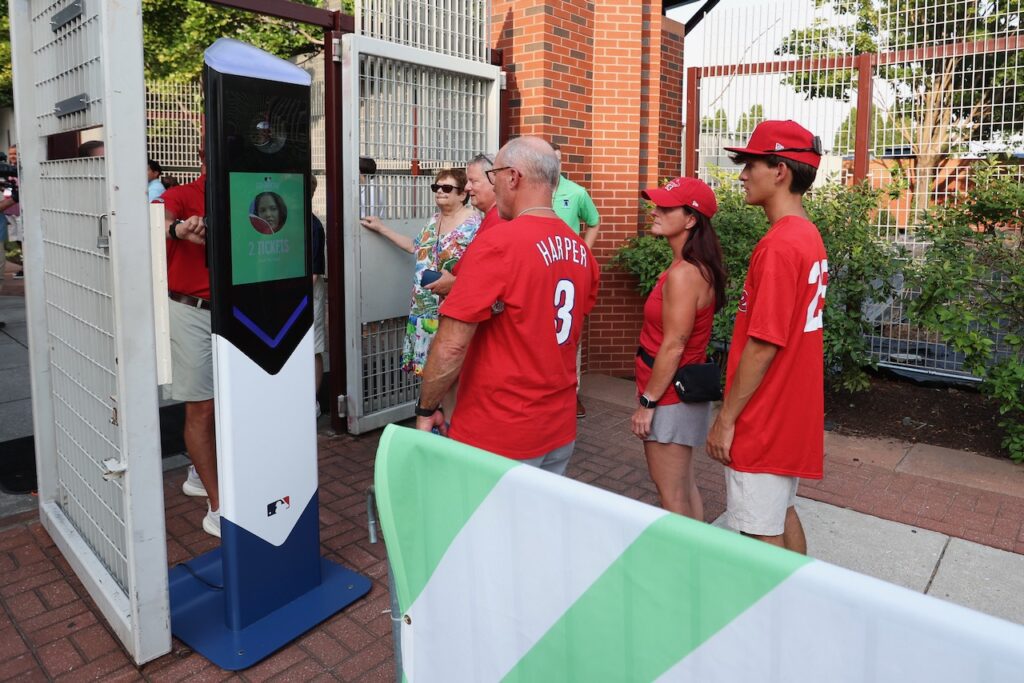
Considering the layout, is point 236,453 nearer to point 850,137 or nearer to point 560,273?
point 560,273

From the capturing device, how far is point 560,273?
9.17 ft

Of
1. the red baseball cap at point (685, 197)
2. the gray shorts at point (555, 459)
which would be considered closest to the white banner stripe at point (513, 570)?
the gray shorts at point (555, 459)

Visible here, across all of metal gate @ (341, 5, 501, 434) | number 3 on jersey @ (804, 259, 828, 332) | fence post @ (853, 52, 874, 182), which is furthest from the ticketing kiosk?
fence post @ (853, 52, 874, 182)

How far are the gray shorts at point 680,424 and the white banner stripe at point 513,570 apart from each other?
160cm

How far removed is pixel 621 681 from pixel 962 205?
5628 mm

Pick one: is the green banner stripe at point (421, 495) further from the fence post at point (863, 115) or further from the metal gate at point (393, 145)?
the fence post at point (863, 115)

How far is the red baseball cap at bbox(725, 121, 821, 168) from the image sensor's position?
107 inches

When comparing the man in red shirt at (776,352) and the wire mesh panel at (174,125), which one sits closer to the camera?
the man in red shirt at (776,352)

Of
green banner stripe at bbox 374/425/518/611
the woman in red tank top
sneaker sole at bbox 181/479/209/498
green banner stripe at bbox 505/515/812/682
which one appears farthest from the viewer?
sneaker sole at bbox 181/479/209/498

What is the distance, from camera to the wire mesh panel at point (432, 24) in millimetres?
5438

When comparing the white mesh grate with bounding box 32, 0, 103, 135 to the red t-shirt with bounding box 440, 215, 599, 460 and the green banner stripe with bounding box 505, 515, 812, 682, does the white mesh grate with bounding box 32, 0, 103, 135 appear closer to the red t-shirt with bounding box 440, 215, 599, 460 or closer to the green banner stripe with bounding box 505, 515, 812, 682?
the red t-shirt with bounding box 440, 215, 599, 460

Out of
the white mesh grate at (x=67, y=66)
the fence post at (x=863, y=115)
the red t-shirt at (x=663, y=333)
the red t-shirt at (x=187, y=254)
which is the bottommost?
the red t-shirt at (x=663, y=333)

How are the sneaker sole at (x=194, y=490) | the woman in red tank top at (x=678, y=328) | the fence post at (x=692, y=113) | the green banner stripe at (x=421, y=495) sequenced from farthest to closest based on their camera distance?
the fence post at (x=692, y=113) < the sneaker sole at (x=194, y=490) < the woman in red tank top at (x=678, y=328) < the green banner stripe at (x=421, y=495)

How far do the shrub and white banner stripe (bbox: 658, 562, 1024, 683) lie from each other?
462 centimetres
